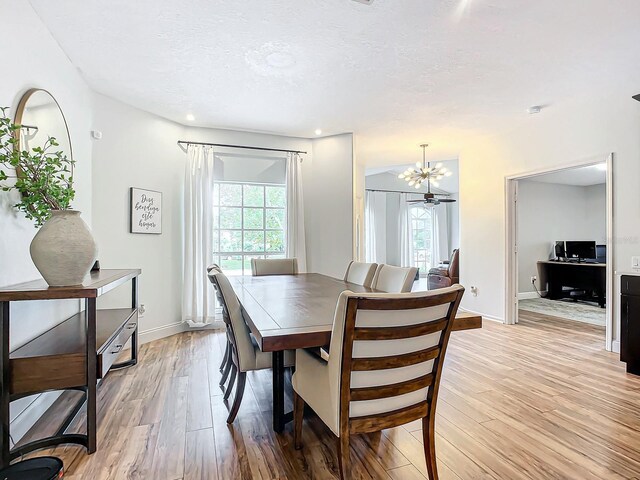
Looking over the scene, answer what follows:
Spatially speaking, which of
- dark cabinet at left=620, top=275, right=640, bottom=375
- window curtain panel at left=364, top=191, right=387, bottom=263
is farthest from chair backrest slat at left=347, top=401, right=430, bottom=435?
window curtain panel at left=364, top=191, right=387, bottom=263

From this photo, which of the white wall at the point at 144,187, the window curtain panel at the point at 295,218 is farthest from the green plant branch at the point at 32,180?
the window curtain panel at the point at 295,218

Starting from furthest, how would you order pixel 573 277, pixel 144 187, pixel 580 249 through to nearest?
pixel 580 249
pixel 573 277
pixel 144 187

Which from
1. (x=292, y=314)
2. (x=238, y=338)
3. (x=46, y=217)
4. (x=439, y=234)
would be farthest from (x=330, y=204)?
(x=439, y=234)

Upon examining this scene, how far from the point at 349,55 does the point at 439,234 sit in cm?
845

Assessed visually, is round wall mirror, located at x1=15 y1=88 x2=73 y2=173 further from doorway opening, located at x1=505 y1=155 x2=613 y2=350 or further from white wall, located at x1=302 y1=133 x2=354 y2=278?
doorway opening, located at x1=505 y1=155 x2=613 y2=350

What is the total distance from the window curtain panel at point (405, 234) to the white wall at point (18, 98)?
8.08m

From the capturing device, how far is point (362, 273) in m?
3.02

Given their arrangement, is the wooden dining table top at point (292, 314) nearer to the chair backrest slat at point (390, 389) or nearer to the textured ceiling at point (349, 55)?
the chair backrest slat at point (390, 389)

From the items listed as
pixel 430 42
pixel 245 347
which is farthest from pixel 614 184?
pixel 245 347

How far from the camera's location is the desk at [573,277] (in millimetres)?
5742

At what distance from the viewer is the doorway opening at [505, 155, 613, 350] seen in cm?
581

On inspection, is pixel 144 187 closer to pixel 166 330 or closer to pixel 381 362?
pixel 166 330

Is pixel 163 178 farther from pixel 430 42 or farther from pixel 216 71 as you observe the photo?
pixel 430 42

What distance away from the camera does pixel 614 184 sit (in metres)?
3.44
